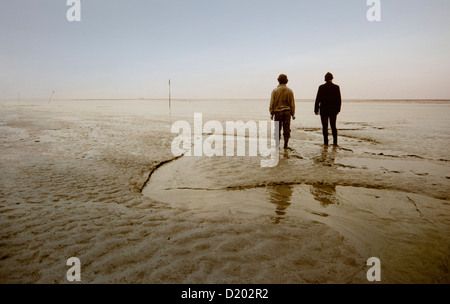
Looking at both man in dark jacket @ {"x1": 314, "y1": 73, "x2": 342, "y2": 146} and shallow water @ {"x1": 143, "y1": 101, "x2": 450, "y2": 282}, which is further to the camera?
man in dark jacket @ {"x1": 314, "y1": 73, "x2": 342, "y2": 146}

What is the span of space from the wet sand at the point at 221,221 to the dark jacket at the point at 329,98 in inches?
105

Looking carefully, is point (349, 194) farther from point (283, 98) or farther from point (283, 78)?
point (283, 78)

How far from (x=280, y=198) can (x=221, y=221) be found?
1.38 meters

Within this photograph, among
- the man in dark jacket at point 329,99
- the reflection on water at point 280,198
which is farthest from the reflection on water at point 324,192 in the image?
the man in dark jacket at point 329,99

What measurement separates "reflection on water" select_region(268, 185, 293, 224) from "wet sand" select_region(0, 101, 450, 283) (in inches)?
0.8

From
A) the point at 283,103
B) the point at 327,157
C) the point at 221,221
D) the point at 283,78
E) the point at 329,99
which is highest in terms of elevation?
the point at 283,78

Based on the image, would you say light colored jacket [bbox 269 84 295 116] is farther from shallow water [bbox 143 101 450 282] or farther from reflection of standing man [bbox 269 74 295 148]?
shallow water [bbox 143 101 450 282]

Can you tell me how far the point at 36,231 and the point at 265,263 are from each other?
9.37 feet

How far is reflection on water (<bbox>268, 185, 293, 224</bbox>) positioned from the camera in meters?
3.75

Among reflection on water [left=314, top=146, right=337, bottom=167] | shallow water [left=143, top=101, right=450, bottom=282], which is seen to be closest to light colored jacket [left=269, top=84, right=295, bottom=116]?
shallow water [left=143, top=101, right=450, bottom=282]

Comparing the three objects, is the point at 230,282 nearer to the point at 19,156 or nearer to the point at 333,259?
the point at 333,259

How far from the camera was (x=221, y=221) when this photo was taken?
3.49m

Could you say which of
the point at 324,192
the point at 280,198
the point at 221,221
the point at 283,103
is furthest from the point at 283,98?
the point at 221,221
